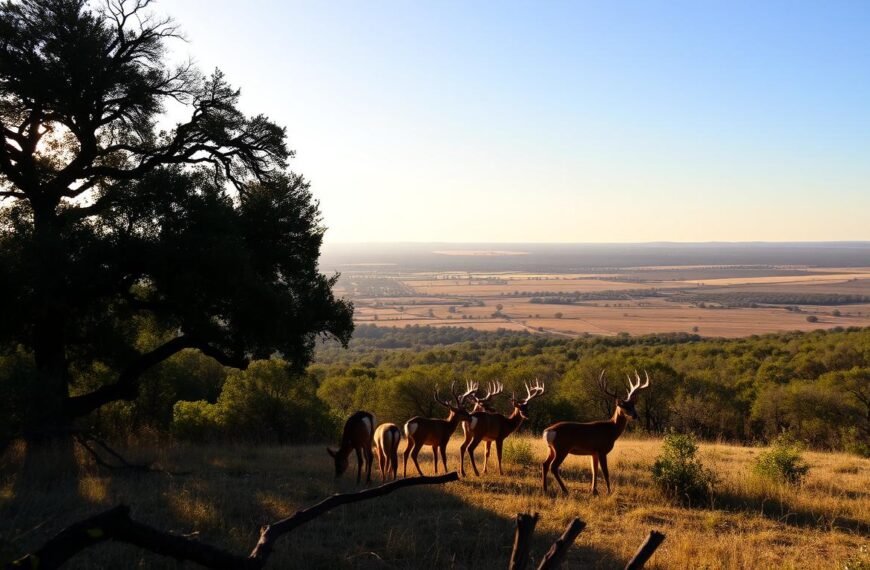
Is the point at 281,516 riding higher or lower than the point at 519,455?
higher

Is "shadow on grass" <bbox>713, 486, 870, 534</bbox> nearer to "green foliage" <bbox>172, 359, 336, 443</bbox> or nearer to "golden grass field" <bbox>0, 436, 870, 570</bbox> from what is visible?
"golden grass field" <bbox>0, 436, 870, 570</bbox>

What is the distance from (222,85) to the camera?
15.7 m

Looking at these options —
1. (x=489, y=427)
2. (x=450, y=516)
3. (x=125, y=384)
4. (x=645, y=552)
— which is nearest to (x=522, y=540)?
(x=645, y=552)

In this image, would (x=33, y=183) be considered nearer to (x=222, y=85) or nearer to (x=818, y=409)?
(x=222, y=85)

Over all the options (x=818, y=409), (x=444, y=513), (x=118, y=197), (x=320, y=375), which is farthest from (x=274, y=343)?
(x=320, y=375)

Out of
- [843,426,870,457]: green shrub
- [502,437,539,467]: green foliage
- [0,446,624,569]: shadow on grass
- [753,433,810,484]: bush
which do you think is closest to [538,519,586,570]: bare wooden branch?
[0,446,624,569]: shadow on grass

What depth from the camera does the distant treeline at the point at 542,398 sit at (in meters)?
Result: 21.6

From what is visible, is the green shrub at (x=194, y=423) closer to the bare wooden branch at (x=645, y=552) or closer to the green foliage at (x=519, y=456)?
the green foliage at (x=519, y=456)

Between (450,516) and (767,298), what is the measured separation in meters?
167

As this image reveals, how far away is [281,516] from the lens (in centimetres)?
931

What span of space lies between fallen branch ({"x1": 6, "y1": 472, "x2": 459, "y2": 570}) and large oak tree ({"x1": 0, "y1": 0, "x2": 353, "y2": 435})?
32.0 feet

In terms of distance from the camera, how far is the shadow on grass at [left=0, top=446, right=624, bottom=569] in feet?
24.6

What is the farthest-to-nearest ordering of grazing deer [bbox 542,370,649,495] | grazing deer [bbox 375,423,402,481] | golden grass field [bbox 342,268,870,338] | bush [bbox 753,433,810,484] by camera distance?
golden grass field [bbox 342,268,870,338]
bush [bbox 753,433,810,484]
grazing deer [bbox 375,423,402,481]
grazing deer [bbox 542,370,649,495]

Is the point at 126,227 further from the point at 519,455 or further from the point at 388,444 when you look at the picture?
the point at 519,455
